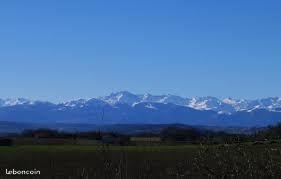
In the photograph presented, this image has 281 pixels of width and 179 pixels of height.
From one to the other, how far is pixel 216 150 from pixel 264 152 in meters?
0.68

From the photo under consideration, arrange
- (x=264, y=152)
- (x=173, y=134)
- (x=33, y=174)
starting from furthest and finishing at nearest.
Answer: (x=173, y=134) < (x=33, y=174) < (x=264, y=152)

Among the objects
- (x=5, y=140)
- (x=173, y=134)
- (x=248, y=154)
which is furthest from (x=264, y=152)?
(x=173, y=134)

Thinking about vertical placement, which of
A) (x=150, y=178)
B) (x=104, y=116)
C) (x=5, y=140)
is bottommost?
(x=150, y=178)

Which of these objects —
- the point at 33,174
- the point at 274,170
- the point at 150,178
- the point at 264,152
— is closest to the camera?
the point at 274,170

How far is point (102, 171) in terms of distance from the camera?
9.66 meters

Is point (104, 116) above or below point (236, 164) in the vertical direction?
above

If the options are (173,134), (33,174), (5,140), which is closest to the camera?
(33,174)

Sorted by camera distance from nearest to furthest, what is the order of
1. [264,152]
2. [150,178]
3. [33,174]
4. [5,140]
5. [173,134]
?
[264,152] < [150,178] < [33,174] < [5,140] < [173,134]

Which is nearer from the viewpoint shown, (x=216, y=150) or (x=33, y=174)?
(x=216, y=150)

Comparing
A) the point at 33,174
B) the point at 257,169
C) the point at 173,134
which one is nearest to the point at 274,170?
the point at 257,169

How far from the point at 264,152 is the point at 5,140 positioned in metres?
92.1

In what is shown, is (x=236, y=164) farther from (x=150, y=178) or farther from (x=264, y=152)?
(x=150, y=178)

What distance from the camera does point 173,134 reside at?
140 m

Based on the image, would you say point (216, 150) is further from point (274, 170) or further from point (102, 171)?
point (102, 171)
